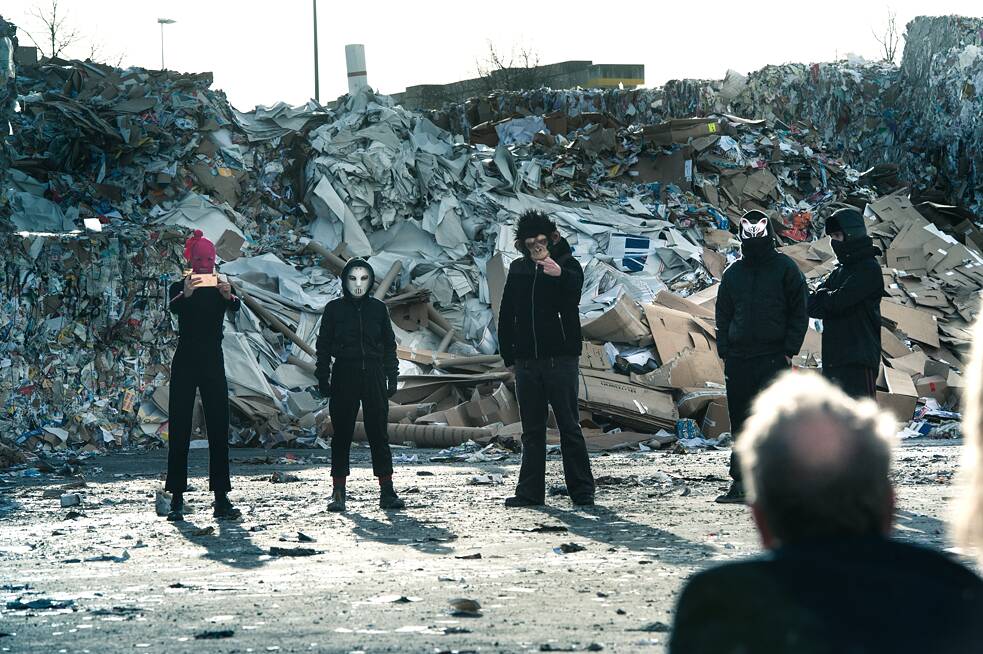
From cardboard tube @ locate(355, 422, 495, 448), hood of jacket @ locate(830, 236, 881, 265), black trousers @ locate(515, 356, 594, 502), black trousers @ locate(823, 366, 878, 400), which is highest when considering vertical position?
hood of jacket @ locate(830, 236, 881, 265)

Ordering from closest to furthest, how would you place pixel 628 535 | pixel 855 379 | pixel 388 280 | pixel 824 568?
pixel 824 568, pixel 628 535, pixel 855 379, pixel 388 280

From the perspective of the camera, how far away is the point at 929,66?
3038 cm

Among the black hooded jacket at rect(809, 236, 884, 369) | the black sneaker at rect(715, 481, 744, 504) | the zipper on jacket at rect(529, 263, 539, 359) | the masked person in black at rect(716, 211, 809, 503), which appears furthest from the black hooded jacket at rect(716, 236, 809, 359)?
the zipper on jacket at rect(529, 263, 539, 359)

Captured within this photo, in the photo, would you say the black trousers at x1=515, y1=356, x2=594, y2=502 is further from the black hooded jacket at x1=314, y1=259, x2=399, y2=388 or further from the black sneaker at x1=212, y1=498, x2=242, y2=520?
the black sneaker at x1=212, y1=498, x2=242, y2=520

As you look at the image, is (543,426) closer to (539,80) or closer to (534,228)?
(534,228)

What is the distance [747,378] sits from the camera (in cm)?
884

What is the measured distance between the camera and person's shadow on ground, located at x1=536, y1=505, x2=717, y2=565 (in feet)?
23.0

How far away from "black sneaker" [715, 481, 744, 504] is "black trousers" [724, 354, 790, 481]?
0.10 meters

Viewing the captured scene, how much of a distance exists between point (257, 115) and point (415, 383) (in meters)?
9.22

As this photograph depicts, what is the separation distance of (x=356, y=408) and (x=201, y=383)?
46.2 inches

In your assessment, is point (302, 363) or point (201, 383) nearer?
point (201, 383)

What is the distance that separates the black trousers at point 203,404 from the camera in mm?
9125

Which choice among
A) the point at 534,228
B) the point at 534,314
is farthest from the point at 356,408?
the point at 534,228

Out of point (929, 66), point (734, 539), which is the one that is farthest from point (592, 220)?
point (734, 539)
